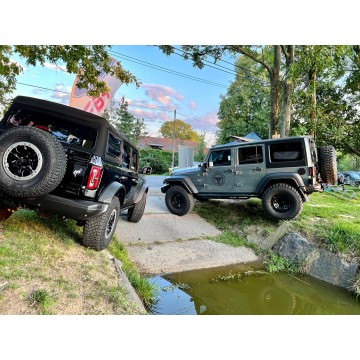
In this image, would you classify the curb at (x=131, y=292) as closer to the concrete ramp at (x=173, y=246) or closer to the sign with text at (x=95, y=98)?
the concrete ramp at (x=173, y=246)

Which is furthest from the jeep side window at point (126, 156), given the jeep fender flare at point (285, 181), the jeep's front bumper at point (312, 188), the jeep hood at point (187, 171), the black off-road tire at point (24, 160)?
the jeep's front bumper at point (312, 188)

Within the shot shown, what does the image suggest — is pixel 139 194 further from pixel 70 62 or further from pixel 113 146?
pixel 70 62

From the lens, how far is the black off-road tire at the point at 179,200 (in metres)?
4.99

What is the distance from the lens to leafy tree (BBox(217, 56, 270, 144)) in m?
6.50

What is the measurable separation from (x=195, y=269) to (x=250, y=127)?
729 centimetres

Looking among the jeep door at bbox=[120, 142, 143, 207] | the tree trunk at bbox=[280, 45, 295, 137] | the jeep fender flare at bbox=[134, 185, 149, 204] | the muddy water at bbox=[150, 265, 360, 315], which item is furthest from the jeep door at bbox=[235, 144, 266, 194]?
the jeep door at bbox=[120, 142, 143, 207]

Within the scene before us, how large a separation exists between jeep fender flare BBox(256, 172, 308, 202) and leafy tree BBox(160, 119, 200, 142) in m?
3.28

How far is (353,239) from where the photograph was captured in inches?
135

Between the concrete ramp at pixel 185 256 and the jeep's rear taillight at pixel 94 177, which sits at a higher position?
the jeep's rear taillight at pixel 94 177

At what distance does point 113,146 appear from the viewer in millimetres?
2879

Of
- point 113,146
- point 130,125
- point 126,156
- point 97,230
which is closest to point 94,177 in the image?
point 97,230

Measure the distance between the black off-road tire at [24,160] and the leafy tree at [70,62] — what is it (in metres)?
1.53

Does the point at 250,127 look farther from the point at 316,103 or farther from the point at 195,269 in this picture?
the point at 195,269

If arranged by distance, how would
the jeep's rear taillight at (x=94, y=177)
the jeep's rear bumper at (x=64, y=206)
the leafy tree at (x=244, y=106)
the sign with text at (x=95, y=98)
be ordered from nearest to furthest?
the jeep's rear bumper at (x=64, y=206) → the jeep's rear taillight at (x=94, y=177) → the sign with text at (x=95, y=98) → the leafy tree at (x=244, y=106)
